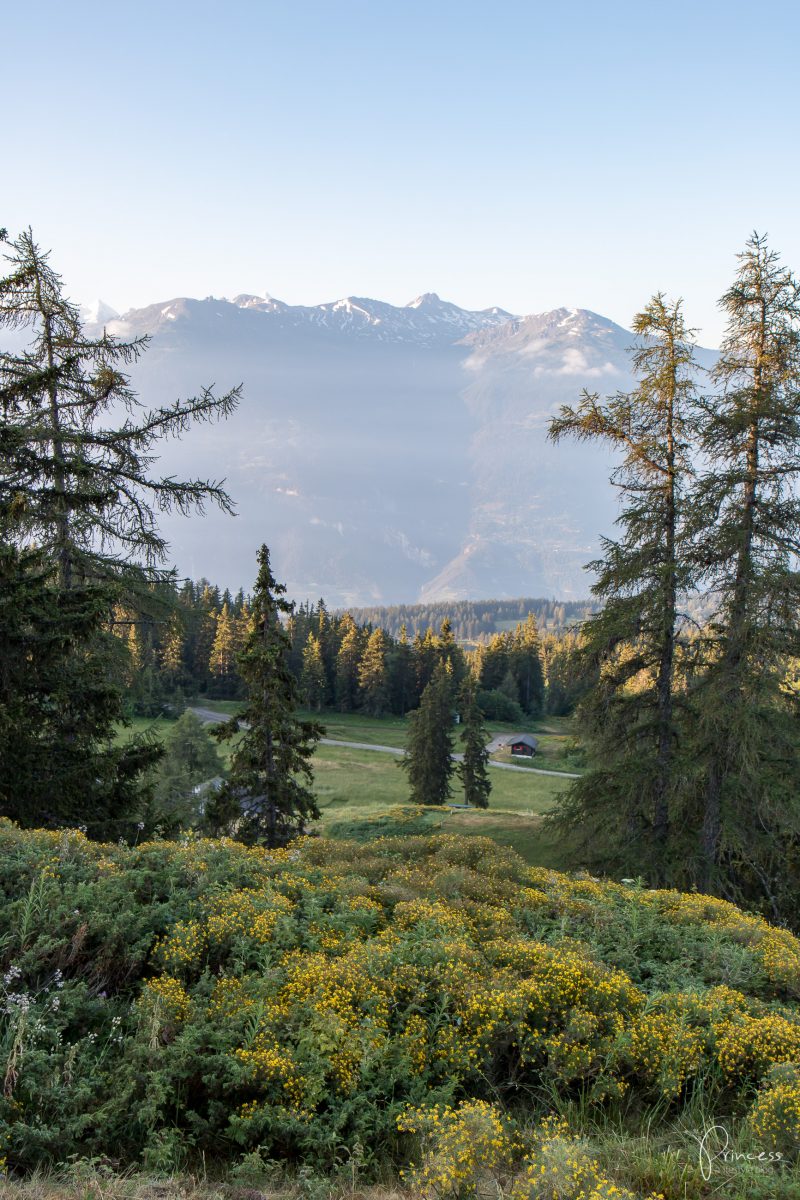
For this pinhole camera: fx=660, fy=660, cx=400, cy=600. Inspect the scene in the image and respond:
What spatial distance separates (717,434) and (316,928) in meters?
12.6

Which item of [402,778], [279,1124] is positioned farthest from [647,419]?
[402,778]

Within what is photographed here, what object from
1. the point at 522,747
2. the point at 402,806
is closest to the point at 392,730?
the point at 522,747

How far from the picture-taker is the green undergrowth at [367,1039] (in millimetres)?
4160

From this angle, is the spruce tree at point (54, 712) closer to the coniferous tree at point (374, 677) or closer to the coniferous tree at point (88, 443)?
the coniferous tree at point (88, 443)

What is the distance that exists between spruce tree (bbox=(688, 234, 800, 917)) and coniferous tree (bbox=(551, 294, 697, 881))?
714mm

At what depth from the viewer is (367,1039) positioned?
4.88 metres

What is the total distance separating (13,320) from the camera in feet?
41.0

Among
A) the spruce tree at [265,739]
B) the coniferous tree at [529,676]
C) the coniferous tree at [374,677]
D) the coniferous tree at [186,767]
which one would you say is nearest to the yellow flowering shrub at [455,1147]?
the spruce tree at [265,739]

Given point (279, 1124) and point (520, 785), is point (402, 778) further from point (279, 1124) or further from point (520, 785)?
point (279, 1124)

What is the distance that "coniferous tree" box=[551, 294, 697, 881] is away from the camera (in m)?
14.7

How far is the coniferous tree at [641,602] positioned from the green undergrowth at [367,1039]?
8387 mm

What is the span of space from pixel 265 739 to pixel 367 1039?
1295 centimetres

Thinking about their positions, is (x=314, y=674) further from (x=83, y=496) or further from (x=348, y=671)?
(x=83, y=496)

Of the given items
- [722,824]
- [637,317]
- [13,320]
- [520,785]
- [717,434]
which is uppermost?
[637,317]
